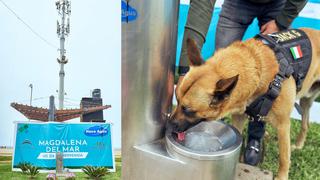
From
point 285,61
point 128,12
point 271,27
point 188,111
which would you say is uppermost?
point 271,27

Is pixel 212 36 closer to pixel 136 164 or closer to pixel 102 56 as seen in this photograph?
pixel 102 56

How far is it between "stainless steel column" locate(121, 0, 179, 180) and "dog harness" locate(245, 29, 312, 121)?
1.90 feet

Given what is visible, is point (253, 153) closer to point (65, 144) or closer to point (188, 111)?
point (188, 111)

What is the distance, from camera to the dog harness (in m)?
1.97

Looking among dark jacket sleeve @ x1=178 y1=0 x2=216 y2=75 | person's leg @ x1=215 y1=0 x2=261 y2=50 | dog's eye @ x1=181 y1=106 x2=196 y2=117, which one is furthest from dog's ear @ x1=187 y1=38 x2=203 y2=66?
person's leg @ x1=215 y1=0 x2=261 y2=50

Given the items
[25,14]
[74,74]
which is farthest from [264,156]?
[25,14]

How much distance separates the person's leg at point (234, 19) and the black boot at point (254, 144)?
2.18ft

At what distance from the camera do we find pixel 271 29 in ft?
7.83

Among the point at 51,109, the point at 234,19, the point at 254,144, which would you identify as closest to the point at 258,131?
the point at 254,144

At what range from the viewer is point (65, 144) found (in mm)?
2121

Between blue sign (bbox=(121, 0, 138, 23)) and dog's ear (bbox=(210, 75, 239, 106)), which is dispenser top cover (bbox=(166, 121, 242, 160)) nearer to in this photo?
dog's ear (bbox=(210, 75, 239, 106))

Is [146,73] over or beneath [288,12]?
beneath

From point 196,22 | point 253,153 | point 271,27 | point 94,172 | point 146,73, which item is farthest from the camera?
point 253,153

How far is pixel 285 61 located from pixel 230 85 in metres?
0.61
